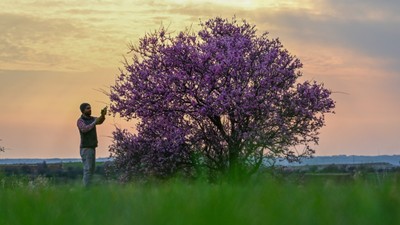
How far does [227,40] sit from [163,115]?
5359 millimetres

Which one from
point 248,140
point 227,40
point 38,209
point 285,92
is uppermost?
point 227,40

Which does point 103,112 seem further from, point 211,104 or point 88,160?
point 211,104

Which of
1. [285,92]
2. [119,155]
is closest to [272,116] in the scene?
[285,92]

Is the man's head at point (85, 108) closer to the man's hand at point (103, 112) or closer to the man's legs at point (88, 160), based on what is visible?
the man's hand at point (103, 112)

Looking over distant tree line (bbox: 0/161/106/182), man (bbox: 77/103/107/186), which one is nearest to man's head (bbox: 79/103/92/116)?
man (bbox: 77/103/107/186)

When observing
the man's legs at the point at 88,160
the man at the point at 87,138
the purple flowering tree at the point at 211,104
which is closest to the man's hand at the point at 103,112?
the man at the point at 87,138

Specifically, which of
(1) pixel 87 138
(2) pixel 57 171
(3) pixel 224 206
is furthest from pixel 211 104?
(3) pixel 224 206

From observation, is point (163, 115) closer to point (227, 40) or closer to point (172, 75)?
point (172, 75)

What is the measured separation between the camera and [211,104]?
35.2 metres

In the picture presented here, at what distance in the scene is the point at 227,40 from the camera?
37062 mm

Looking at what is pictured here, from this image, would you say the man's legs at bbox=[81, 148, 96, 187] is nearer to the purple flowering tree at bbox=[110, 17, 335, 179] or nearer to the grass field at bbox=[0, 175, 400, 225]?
the purple flowering tree at bbox=[110, 17, 335, 179]

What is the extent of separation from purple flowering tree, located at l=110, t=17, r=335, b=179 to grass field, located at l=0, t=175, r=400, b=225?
98.4 ft

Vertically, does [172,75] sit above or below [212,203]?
above

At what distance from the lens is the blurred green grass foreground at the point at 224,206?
329 cm
